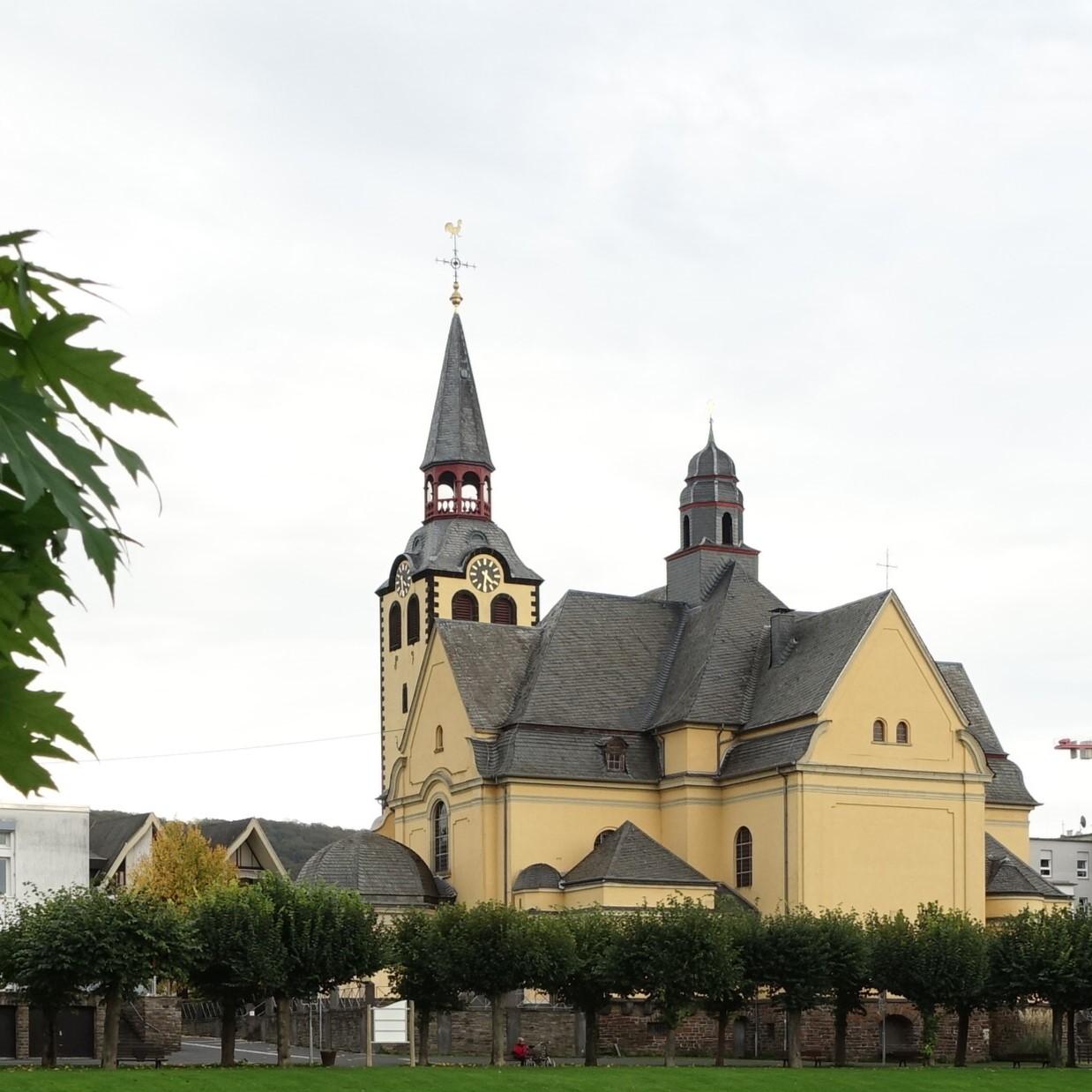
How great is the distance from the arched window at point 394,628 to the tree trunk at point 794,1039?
52523 millimetres

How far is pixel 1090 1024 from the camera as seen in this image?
65312mm

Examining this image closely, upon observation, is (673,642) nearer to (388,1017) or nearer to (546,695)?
(546,695)

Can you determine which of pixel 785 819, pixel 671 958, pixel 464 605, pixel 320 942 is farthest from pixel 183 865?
pixel 671 958

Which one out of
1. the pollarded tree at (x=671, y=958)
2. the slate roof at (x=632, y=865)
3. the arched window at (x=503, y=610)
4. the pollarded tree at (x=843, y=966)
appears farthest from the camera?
the arched window at (x=503, y=610)

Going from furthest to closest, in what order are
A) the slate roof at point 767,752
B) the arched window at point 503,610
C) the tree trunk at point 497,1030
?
the arched window at point 503,610, the slate roof at point 767,752, the tree trunk at point 497,1030

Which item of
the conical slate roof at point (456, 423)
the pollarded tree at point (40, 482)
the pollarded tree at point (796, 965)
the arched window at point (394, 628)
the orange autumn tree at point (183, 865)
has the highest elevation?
the conical slate roof at point (456, 423)

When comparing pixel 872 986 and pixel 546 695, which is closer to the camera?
pixel 872 986

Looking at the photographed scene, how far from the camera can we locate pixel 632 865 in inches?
2667

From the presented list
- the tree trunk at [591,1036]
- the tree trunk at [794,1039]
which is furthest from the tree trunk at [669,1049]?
the tree trunk at [794,1039]

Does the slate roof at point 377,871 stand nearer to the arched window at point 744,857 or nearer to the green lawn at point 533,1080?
the arched window at point 744,857

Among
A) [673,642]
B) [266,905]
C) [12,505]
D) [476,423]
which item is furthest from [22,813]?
[12,505]

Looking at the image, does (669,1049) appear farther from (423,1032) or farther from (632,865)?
(632,865)

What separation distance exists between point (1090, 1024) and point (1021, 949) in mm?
7683

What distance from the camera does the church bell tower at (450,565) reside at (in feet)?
339
